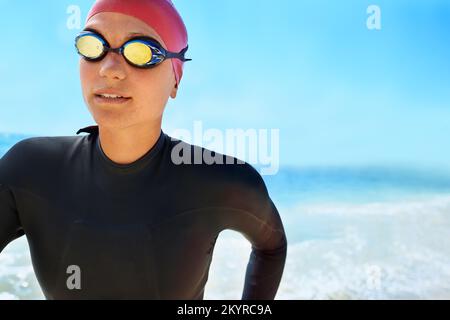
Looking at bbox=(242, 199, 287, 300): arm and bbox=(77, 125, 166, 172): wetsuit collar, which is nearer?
bbox=(77, 125, 166, 172): wetsuit collar

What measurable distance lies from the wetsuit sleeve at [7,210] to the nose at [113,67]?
17.3 inches

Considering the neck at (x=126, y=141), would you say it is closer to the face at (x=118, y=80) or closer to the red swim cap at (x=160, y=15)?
the face at (x=118, y=80)

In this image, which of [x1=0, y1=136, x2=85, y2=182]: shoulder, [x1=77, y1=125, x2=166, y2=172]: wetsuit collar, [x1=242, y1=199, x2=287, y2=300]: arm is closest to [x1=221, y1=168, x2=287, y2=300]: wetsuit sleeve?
[x1=242, y1=199, x2=287, y2=300]: arm

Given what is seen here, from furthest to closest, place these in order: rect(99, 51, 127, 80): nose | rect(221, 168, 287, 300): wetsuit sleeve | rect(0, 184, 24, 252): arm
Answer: rect(221, 168, 287, 300): wetsuit sleeve, rect(0, 184, 24, 252): arm, rect(99, 51, 127, 80): nose

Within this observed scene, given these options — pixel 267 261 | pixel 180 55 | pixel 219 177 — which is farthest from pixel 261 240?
pixel 180 55

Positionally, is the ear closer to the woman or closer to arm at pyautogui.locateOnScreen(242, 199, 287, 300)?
the woman

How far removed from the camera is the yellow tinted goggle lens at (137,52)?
4.07ft

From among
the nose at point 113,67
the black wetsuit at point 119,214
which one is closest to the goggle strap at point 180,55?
the nose at point 113,67

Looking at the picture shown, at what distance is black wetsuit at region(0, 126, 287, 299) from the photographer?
1292 mm

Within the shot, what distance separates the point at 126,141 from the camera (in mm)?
1360
